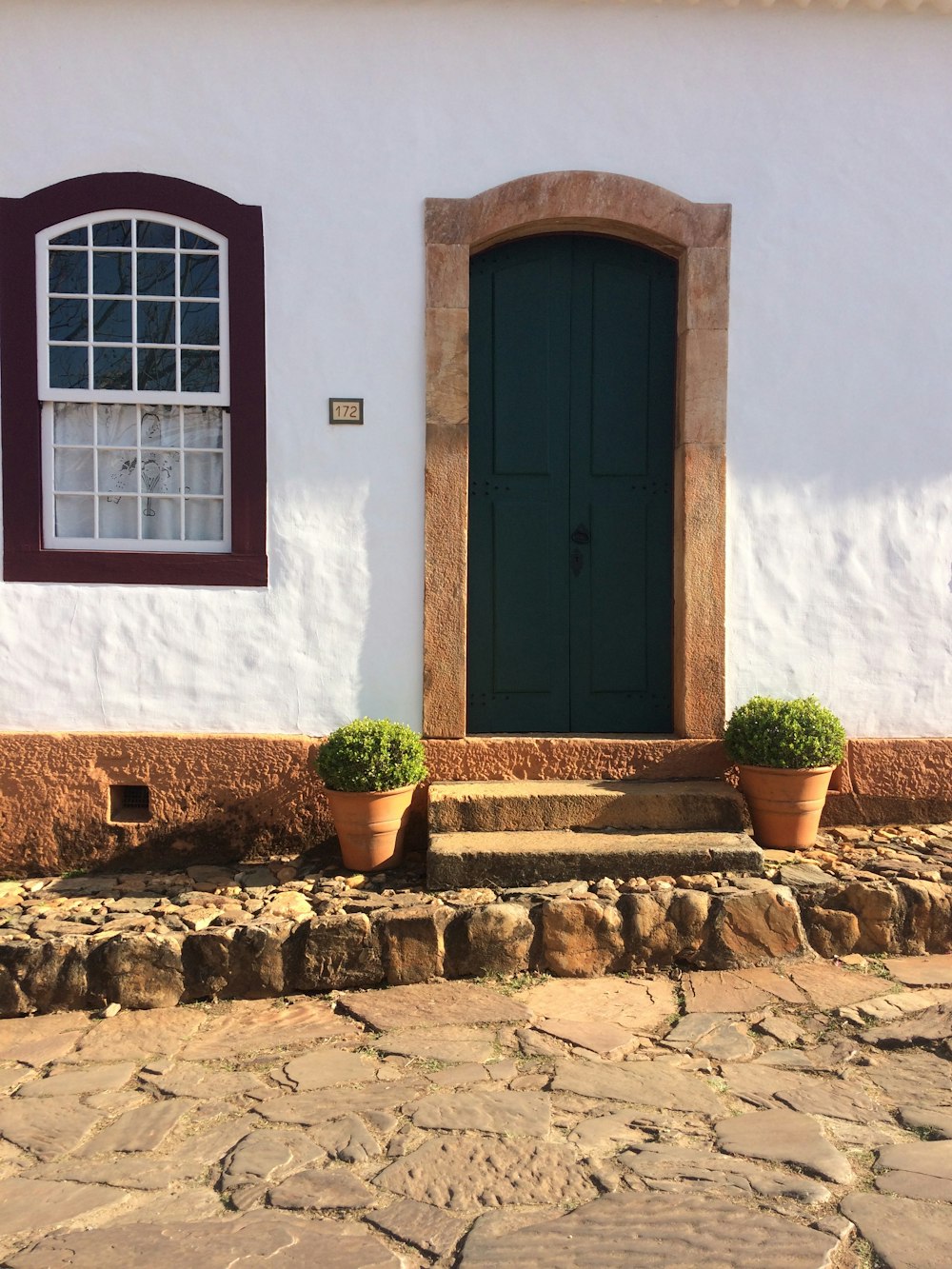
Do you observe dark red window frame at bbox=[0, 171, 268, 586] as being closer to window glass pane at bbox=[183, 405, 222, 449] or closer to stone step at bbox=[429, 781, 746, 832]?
window glass pane at bbox=[183, 405, 222, 449]

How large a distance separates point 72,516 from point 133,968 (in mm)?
2296

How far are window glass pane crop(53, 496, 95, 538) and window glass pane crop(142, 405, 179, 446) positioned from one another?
43 cm

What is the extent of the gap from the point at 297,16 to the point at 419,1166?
4.96 meters

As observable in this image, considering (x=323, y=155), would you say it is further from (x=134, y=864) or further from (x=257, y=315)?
Result: (x=134, y=864)

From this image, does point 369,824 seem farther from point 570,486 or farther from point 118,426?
point 118,426

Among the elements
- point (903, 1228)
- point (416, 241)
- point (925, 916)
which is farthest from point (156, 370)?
point (903, 1228)

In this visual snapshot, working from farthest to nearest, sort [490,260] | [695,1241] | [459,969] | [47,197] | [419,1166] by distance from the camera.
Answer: [490,260] < [47,197] < [459,969] < [419,1166] < [695,1241]

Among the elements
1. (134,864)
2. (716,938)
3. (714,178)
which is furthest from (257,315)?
(716,938)

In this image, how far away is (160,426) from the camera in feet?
17.4

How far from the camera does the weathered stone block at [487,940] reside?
4328 mm

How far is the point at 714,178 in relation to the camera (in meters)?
5.31

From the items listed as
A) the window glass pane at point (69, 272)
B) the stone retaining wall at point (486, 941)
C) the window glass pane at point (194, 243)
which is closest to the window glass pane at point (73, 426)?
the window glass pane at point (69, 272)

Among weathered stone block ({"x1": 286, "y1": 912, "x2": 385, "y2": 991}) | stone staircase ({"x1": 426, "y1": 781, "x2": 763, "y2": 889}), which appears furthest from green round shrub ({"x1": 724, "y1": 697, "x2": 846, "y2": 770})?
weathered stone block ({"x1": 286, "y1": 912, "x2": 385, "y2": 991})

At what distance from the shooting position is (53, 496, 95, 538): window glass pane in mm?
5320
